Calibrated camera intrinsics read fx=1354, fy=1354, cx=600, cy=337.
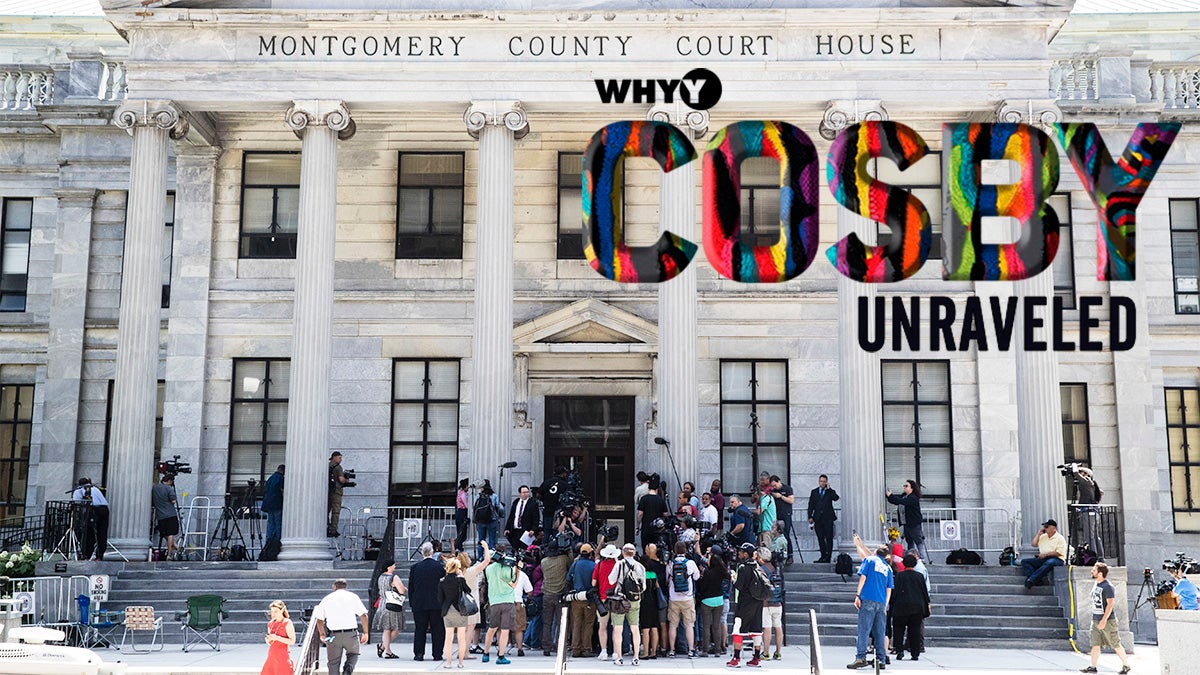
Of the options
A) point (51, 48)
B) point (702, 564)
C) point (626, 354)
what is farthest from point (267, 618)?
point (51, 48)

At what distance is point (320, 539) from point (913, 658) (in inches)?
434

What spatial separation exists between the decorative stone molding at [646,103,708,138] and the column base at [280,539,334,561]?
10.3m

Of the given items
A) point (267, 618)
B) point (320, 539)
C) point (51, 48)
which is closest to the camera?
point (267, 618)

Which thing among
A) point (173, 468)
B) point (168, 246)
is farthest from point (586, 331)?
point (168, 246)

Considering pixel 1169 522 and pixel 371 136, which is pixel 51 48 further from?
pixel 1169 522

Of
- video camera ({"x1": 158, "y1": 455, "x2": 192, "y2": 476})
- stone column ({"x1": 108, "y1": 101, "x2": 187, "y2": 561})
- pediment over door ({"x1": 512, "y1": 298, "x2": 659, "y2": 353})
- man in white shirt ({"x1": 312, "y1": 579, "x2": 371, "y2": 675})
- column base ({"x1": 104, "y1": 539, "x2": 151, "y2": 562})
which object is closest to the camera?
man in white shirt ({"x1": 312, "y1": 579, "x2": 371, "y2": 675})

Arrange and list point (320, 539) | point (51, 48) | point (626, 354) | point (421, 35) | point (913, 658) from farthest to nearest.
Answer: point (51, 48) → point (626, 354) → point (421, 35) → point (320, 539) → point (913, 658)

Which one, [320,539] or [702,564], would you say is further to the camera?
[320,539]

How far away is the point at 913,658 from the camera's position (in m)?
19.9

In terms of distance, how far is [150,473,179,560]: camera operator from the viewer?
25.6 meters

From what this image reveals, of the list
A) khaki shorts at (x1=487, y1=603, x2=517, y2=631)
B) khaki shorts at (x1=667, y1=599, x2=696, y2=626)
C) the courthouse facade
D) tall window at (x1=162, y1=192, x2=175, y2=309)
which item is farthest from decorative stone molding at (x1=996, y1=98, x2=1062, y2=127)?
tall window at (x1=162, y1=192, x2=175, y2=309)

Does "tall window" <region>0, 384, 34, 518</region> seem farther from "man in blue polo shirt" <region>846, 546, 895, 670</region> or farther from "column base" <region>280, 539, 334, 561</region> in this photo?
"man in blue polo shirt" <region>846, 546, 895, 670</region>

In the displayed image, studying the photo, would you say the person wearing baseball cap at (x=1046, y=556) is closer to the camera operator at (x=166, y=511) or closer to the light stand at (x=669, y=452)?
the light stand at (x=669, y=452)

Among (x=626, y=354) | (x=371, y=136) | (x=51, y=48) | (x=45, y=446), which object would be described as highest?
(x=51, y=48)
